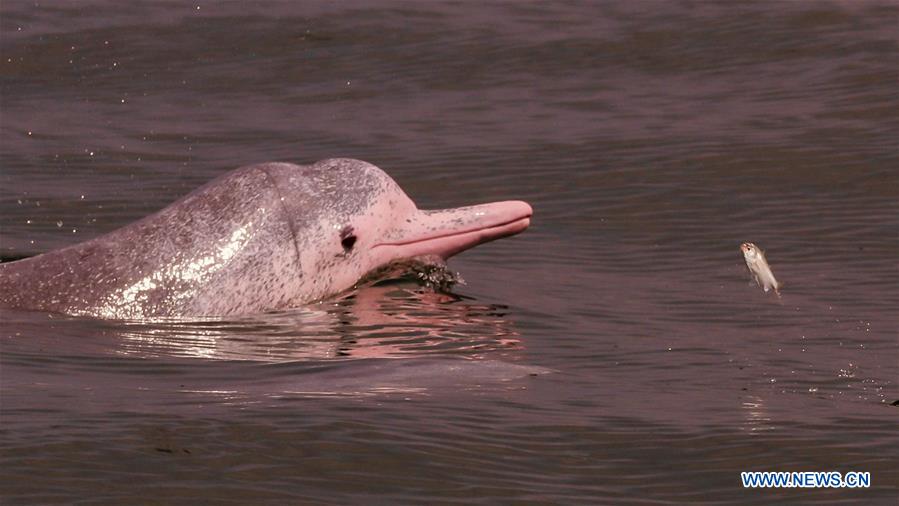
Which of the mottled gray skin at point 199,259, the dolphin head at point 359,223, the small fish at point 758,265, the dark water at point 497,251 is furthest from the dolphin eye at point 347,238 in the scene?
the small fish at point 758,265

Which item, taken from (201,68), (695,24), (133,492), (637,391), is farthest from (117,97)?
(133,492)

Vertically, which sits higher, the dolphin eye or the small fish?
the dolphin eye

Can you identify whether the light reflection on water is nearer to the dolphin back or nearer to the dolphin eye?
the dolphin back

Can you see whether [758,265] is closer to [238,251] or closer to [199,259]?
[238,251]

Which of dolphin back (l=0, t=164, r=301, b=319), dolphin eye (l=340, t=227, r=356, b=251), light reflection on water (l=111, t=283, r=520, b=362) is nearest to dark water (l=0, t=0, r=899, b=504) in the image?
light reflection on water (l=111, t=283, r=520, b=362)

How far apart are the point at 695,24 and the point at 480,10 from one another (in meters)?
3.17

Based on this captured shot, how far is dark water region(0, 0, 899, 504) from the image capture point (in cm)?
888

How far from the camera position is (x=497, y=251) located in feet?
52.7

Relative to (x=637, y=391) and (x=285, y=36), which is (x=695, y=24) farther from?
(x=637, y=391)

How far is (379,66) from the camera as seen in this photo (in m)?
22.6

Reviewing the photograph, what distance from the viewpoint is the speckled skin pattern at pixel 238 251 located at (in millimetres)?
12219

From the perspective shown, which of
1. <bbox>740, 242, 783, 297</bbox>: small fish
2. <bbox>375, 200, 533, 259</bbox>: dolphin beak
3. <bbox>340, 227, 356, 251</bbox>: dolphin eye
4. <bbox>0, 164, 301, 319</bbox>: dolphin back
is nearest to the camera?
<bbox>0, 164, 301, 319</bbox>: dolphin back

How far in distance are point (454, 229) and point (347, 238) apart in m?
0.82

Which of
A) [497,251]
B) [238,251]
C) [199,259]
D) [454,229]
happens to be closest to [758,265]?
[454,229]
